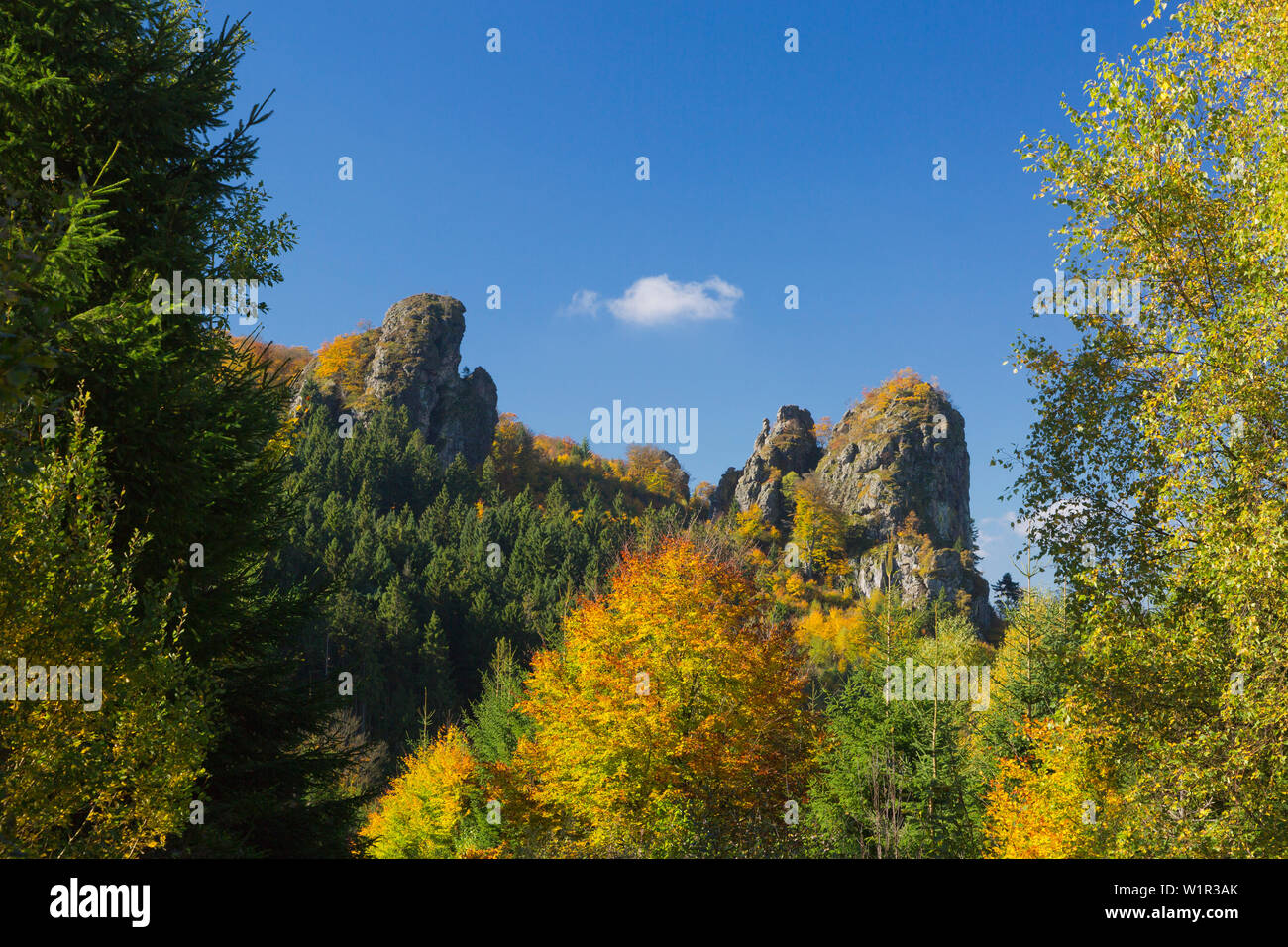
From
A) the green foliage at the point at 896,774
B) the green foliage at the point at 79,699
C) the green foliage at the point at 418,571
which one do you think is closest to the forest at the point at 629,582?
the green foliage at the point at 79,699

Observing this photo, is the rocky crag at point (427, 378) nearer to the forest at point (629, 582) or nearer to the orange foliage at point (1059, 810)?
the forest at point (629, 582)

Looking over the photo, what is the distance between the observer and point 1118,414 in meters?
14.2

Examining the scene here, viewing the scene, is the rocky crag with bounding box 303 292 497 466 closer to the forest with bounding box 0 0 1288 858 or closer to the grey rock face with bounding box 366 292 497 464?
the grey rock face with bounding box 366 292 497 464

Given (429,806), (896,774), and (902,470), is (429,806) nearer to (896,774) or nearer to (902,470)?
(896,774)

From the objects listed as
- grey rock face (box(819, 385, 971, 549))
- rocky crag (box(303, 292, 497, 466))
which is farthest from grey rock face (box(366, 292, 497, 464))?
grey rock face (box(819, 385, 971, 549))

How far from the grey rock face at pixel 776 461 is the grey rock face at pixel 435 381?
44049 millimetres

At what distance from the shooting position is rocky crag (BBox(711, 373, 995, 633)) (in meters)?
121

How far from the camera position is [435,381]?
440 ft

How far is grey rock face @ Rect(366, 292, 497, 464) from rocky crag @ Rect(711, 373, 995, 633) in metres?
44.3

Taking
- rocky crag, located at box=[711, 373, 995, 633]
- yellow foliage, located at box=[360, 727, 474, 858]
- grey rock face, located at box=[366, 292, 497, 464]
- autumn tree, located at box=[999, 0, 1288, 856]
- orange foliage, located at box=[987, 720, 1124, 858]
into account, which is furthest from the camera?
grey rock face, located at box=[366, 292, 497, 464]

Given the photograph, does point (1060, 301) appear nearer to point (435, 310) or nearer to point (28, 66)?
point (28, 66)

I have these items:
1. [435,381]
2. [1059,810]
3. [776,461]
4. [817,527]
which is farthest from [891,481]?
[1059,810]

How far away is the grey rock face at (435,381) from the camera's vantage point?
13188 centimetres

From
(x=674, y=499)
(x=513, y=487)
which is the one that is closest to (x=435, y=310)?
(x=513, y=487)
